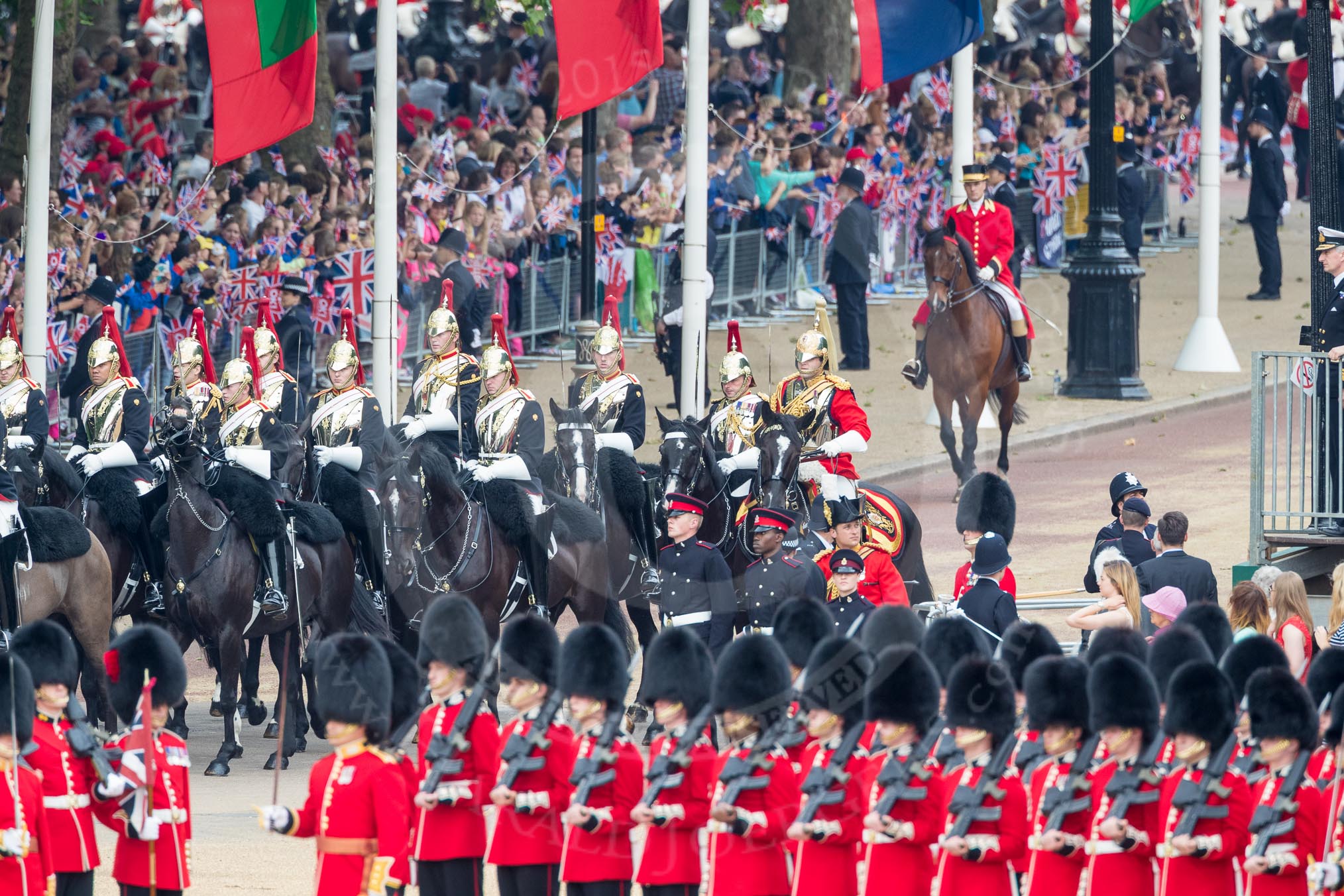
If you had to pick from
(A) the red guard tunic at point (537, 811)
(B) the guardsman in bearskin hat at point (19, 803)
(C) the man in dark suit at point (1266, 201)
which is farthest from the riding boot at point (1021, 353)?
(B) the guardsman in bearskin hat at point (19, 803)

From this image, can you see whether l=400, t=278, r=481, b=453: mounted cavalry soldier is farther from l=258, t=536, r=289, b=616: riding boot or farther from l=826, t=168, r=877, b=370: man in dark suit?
l=826, t=168, r=877, b=370: man in dark suit

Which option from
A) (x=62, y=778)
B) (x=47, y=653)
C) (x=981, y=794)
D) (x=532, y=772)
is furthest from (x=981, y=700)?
(x=47, y=653)

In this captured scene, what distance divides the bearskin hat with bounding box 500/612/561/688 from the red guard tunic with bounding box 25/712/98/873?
1622mm

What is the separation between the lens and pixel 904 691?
33.8 ft

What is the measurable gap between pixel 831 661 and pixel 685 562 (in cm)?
396

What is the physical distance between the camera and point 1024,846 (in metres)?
10.2

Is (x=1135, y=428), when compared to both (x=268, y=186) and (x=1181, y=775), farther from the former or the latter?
(x=1181, y=775)

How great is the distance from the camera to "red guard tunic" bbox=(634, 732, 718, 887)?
1029 cm

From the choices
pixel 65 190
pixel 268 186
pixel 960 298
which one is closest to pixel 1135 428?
pixel 960 298

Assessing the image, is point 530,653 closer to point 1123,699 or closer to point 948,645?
point 948,645

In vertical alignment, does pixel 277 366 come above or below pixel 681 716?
above

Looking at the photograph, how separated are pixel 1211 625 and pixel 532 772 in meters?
3.21

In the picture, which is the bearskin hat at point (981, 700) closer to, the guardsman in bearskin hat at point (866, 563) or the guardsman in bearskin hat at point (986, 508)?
the guardsman in bearskin hat at point (866, 563)

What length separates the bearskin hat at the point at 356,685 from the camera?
33.2ft
